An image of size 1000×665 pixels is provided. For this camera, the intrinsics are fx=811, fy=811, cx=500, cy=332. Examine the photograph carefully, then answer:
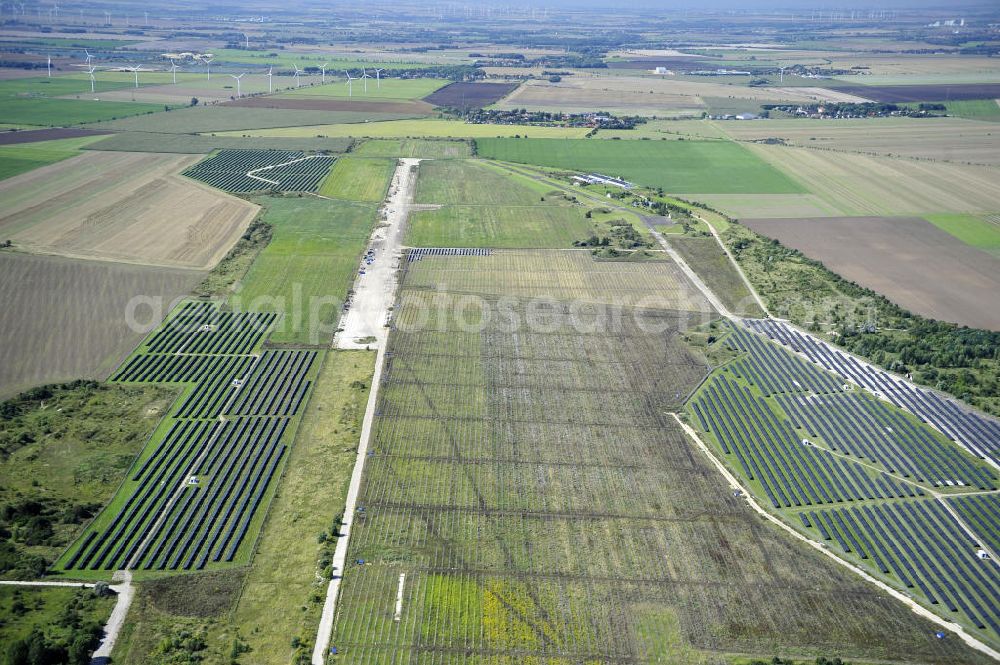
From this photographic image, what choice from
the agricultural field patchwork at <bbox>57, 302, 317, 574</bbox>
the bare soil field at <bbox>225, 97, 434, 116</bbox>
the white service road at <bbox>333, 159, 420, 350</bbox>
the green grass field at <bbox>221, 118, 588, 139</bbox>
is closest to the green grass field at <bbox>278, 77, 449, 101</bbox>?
the bare soil field at <bbox>225, 97, 434, 116</bbox>

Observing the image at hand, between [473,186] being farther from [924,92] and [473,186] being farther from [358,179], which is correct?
[924,92]

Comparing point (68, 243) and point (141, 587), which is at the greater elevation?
point (68, 243)

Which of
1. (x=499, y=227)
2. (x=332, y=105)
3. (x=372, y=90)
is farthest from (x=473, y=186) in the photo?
(x=372, y=90)

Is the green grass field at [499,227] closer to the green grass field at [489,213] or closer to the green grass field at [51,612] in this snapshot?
the green grass field at [489,213]

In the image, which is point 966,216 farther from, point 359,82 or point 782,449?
point 359,82

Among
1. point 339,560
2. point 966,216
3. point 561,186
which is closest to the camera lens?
point 339,560

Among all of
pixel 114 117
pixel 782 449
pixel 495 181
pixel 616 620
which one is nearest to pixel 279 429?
pixel 616 620

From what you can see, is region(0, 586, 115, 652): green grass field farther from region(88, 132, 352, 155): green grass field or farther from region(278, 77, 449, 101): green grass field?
region(278, 77, 449, 101): green grass field

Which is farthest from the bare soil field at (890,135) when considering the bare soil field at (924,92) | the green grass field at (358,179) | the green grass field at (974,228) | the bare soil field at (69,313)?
the bare soil field at (69,313)
